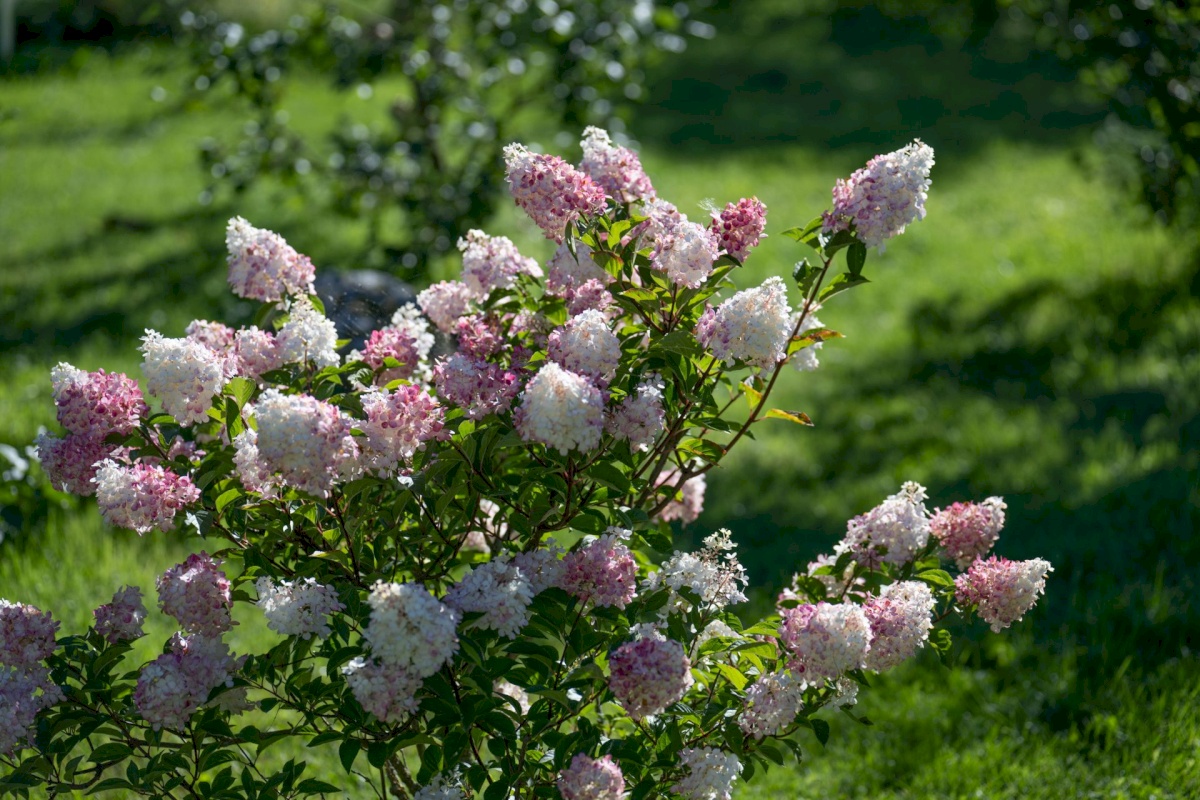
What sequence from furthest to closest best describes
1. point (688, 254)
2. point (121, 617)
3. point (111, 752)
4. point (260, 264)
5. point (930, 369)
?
point (930, 369) → point (260, 264) → point (121, 617) → point (111, 752) → point (688, 254)

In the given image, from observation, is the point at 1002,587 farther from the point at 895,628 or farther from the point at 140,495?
the point at 140,495

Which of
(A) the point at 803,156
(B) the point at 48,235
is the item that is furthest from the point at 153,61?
(A) the point at 803,156

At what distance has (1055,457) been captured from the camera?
5.21 meters

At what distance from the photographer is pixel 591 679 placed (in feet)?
6.68

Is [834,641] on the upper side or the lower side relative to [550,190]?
lower

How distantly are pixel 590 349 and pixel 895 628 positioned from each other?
69 centimetres

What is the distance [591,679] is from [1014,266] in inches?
250

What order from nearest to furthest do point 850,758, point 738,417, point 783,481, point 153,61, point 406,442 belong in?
1. point 406,442
2. point 850,758
3. point 783,481
4. point 738,417
5. point 153,61

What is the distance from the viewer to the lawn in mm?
3508

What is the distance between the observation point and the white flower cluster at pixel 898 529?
7.65ft

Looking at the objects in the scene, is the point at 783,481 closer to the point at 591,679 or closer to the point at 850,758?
the point at 850,758

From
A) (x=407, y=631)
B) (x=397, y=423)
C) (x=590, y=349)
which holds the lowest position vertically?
(x=407, y=631)

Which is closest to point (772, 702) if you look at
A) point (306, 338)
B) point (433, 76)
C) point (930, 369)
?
point (306, 338)

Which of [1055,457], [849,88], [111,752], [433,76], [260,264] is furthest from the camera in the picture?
[849,88]
